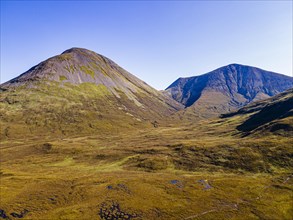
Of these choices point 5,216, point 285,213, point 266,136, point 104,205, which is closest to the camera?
point 285,213

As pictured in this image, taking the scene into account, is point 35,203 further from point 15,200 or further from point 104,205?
point 104,205

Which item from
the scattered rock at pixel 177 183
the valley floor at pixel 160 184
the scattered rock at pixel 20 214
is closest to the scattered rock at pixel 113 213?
the valley floor at pixel 160 184

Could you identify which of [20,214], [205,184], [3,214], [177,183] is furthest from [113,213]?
[205,184]

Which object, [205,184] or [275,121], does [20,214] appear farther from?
[275,121]

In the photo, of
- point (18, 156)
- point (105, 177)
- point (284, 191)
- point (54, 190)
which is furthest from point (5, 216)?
point (18, 156)

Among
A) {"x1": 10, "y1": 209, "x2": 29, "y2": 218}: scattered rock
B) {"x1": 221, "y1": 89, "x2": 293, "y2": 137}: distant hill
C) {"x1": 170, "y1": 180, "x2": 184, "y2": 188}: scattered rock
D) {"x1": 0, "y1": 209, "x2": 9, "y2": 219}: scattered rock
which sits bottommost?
{"x1": 170, "y1": 180, "x2": 184, "y2": 188}: scattered rock

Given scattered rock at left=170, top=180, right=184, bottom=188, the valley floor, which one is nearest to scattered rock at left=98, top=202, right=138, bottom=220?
the valley floor

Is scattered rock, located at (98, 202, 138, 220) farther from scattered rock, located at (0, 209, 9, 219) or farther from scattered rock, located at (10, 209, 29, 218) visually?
scattered rock, located at (0, 209, 9, 219)

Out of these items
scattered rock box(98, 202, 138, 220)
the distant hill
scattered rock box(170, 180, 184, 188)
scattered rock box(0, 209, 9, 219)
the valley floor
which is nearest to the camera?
scattered rock box(98, 202, 138, 220)
